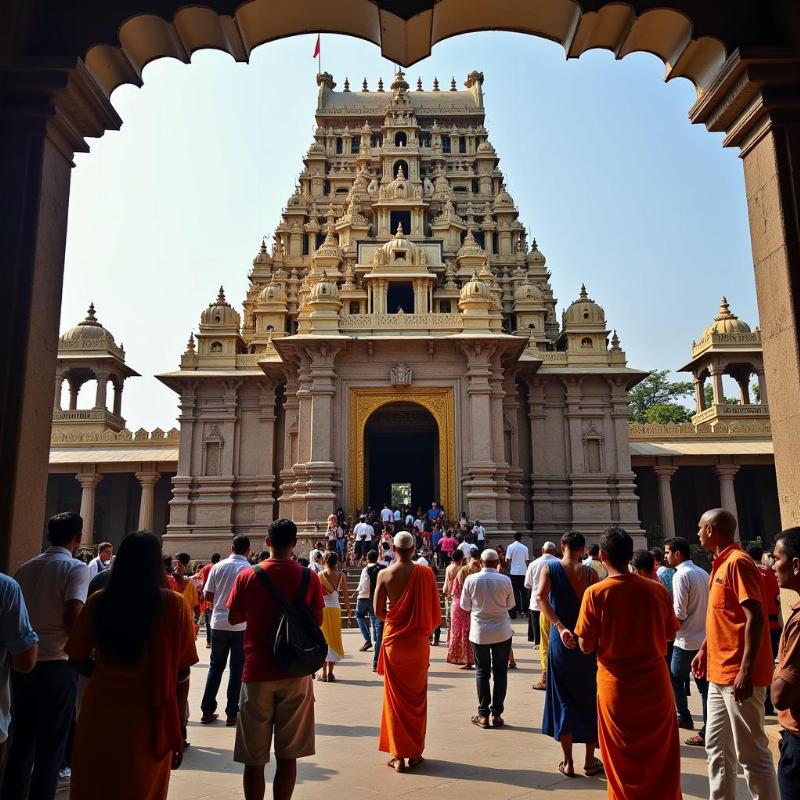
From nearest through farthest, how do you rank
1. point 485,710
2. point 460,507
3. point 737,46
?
point 737,46 → point 485,710 → point 460,507

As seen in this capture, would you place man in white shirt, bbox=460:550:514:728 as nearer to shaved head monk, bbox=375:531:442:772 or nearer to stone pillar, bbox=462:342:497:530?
shaved head monk, bbox=375:531:442:772

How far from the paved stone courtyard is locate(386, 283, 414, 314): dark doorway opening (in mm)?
20731

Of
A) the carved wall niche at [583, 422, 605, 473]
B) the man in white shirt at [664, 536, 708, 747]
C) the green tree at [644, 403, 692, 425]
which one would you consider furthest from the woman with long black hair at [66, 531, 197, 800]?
the green tree at [644, 403, 692, 425]

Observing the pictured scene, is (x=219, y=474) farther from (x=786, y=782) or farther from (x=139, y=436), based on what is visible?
(x=786, y=782)

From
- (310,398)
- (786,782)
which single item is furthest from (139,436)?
(786,782)

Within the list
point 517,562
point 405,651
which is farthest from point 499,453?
point 405,651

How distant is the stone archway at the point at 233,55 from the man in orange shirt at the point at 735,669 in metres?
0.49

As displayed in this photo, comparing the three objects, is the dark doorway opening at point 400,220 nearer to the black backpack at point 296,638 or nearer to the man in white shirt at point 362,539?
the man in white shirt at point 362,539

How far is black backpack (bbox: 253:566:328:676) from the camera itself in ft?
14.2

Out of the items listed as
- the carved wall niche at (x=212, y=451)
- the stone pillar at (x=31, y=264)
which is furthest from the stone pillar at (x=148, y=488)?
the stone pillar at (x=31, y=264)

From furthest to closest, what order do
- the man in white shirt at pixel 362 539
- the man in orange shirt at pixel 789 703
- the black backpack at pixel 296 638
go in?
the man in white shirt at pixel 362 539 → the black backpack at pixel 296 638 → the man in orange shirt at pixel 789 703

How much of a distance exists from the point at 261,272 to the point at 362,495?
1464 cm

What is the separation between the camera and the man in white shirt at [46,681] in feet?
13.9

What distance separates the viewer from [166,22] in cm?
485
